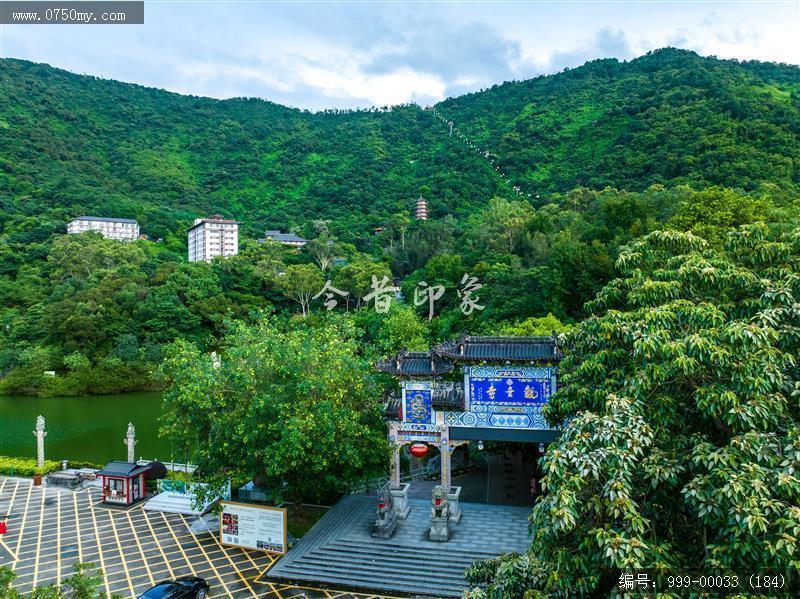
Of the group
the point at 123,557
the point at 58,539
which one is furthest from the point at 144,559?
the point at 58,539

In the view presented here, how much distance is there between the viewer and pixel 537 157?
69000 mm

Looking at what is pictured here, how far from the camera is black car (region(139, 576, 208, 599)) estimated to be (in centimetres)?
989

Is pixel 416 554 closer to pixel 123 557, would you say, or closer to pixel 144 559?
pixel 144 559

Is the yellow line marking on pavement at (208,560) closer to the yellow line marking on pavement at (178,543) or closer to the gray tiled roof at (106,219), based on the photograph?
the yellow line marking on pavement at (178,543)

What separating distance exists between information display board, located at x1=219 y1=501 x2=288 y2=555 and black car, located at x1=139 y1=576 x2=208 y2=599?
6.28 ft

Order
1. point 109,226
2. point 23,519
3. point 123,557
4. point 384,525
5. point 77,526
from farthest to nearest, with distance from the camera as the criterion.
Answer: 1. point 109,226
2. point 23,519
3. point 77,526
4. point 384,525
5. point 123,557

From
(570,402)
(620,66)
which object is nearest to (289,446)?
(570,402)

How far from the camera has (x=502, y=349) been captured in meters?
13.7

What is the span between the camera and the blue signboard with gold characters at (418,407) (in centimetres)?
1429

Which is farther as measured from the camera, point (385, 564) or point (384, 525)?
point (384, 525)

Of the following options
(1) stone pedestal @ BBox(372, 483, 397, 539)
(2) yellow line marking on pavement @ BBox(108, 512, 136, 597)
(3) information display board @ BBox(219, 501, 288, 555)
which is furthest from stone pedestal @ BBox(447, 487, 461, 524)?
(2) yellow line marking on pavement @ BBox(108, 512, 136, 597)

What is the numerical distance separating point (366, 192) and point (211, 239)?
990 inches

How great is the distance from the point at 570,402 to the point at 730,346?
2633 mm

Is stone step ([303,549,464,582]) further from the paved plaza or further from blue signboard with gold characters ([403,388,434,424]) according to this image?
blue signboard with gold characters ([403,388,434,424])
